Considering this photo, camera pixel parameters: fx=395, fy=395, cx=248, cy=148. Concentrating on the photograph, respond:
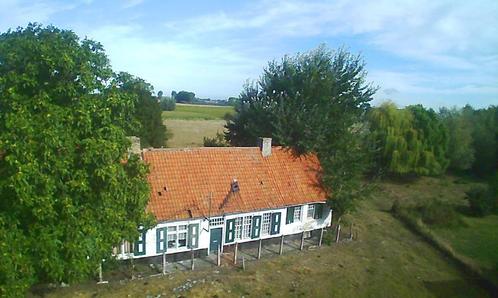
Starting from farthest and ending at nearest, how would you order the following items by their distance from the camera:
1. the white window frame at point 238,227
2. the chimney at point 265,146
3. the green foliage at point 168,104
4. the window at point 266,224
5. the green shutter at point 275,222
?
1. the green foliage at point 168,104
2. the chimney at point 265,146
3. the green shutter at point 275,222
4. the window at point 266,224
5. the white window frame at point 238,227

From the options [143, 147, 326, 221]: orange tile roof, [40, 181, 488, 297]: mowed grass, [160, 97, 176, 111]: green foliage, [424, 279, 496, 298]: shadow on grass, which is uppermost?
[160, 97, 176, 111]: green foliage

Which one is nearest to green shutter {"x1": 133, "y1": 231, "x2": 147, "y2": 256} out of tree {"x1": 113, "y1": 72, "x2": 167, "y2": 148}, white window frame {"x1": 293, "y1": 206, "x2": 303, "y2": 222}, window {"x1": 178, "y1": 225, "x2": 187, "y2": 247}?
window {"x1": 178, "y1": 225, "x2": 187, "y2": 247}

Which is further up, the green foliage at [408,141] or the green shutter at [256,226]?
the green foliage at [408,141]

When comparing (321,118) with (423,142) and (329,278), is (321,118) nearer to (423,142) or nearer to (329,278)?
(329,278)

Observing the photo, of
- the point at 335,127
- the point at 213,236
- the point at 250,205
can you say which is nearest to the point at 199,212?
the point at 213,236

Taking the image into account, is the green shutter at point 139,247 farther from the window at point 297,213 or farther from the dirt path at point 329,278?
the window at point 297,213

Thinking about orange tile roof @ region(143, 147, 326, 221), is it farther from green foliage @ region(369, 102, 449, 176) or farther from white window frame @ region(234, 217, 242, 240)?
green foliage @ region(369, 102, 449, 176)

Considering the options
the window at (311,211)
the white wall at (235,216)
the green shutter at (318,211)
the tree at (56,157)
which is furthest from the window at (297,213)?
the tree at (56,157)
